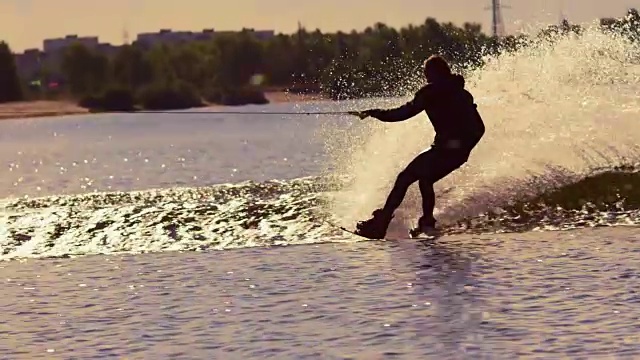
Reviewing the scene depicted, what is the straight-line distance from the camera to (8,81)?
142 m

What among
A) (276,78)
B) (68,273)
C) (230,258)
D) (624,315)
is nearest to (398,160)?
(230,258)

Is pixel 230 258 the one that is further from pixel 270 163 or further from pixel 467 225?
pixel 270 163

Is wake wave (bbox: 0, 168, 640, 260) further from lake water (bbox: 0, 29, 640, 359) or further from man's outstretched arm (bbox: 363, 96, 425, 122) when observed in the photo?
→ man's outstretched arm (bbox: 363, 96, 425, 122)

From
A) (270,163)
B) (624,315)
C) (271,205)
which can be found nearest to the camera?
(624,315)

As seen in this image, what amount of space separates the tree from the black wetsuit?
12974cm

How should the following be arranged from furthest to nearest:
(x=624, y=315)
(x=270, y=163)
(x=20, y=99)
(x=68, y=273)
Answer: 1. (x=20, y=99)
2. (x=270, y=163)
3. (x=68, y=273)
4. (x=624, y=315)

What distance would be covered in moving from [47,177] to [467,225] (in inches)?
1110

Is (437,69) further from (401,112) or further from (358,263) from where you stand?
(358,263)

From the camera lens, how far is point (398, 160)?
795 inches

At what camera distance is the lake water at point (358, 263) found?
9.33 meters

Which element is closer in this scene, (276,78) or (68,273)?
(68,273)

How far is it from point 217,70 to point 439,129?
13385cm

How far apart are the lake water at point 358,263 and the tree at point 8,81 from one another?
121 metres

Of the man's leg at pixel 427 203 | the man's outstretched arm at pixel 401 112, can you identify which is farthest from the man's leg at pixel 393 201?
the man's outstretched arm at pixel 401 112
